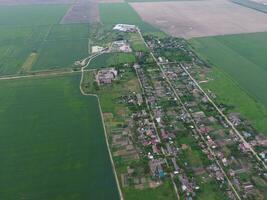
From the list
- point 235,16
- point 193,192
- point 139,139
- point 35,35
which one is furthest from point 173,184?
point 235,16

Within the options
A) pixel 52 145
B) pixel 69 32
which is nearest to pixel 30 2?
pixel 69 32

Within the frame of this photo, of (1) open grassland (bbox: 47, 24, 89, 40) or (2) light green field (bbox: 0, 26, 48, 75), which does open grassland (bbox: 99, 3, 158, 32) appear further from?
(2) light green field (bbox: 0, 26, 48, 75)

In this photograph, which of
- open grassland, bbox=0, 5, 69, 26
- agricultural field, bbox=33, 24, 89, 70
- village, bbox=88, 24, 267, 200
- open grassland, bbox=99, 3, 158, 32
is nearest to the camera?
village, bbox=88, 24, 267, 200

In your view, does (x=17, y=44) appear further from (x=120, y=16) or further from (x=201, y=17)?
(x=201, y=17)

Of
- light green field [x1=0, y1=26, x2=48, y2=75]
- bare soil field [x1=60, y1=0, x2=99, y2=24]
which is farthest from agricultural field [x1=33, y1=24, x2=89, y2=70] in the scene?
bare soil field [x1=60, y1=0, x2=99, y2=24]

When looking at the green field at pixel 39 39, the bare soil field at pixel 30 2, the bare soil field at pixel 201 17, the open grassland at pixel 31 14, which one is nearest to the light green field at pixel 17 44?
the green field at pixel 39 39

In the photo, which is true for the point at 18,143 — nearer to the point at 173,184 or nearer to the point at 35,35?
the point at 173,184
